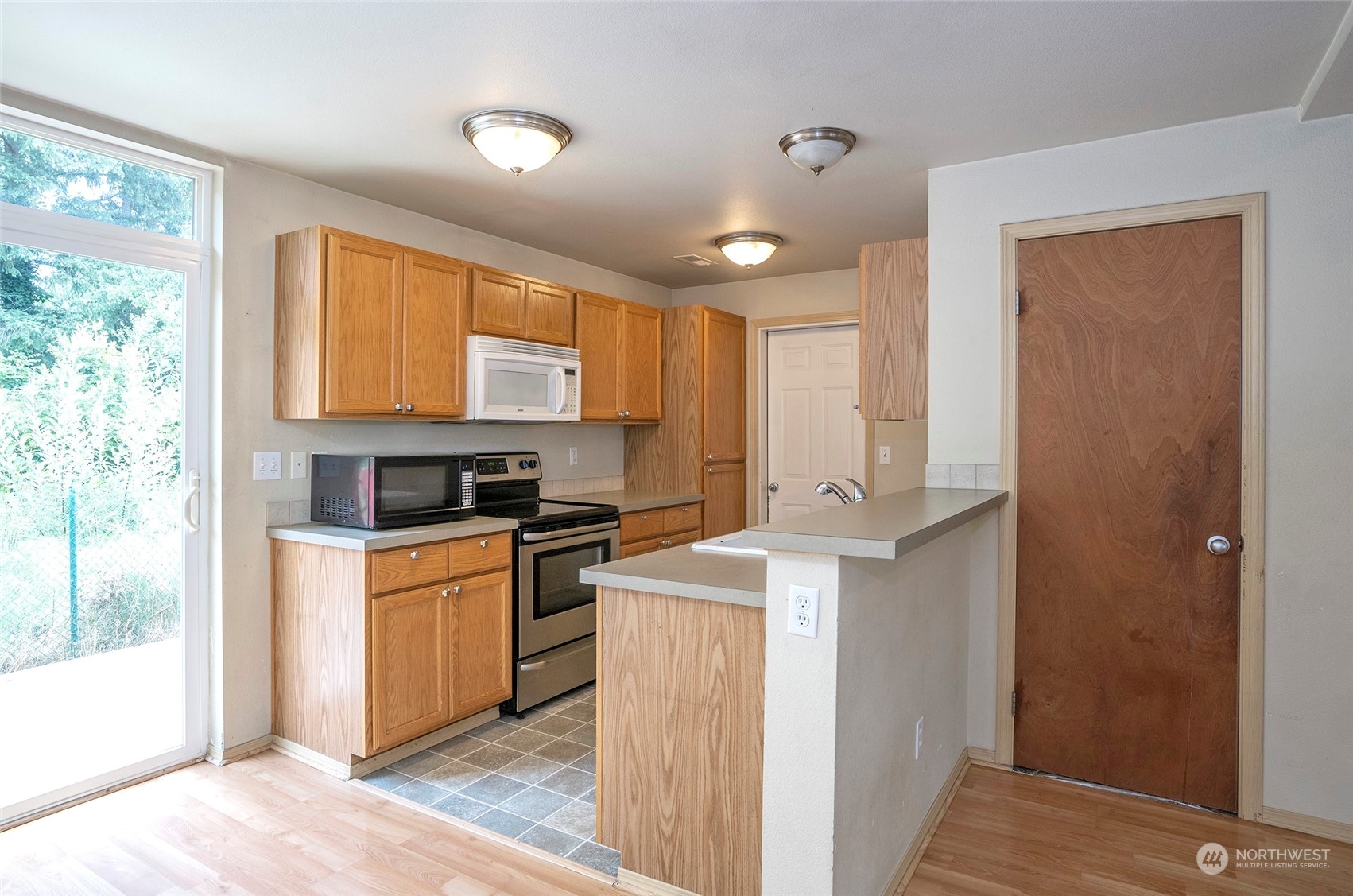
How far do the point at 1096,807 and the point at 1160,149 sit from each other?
232 cm

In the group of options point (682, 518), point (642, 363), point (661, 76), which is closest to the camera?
point (661, 76)

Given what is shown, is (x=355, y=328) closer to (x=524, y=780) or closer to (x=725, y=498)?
(x=524, y=780)

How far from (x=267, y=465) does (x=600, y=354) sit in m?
1.94

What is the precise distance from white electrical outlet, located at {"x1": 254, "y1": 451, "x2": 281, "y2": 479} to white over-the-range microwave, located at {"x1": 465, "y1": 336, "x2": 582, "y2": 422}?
824 mm

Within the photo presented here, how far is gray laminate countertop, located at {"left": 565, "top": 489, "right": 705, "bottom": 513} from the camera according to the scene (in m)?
4.20

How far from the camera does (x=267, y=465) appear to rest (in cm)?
303

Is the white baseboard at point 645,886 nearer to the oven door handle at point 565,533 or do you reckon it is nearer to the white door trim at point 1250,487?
the oven door handle at point 565,533

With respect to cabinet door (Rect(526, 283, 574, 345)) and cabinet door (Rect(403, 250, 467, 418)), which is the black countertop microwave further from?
cabinet door (Rect(526, 283, 574, 345))

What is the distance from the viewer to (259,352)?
3004mm

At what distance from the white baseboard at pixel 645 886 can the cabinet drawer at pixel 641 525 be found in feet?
6.85

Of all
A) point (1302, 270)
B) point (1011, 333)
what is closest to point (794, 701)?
point (1011, 333)

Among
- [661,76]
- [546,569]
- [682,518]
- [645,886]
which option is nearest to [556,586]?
[546,569]

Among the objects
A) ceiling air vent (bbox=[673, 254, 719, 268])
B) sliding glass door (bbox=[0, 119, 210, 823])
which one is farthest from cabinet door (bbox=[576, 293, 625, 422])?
sliding glass door (bbox=[0, 119, 210, 823])

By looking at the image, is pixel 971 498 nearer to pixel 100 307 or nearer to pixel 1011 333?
pixel 1011 333
